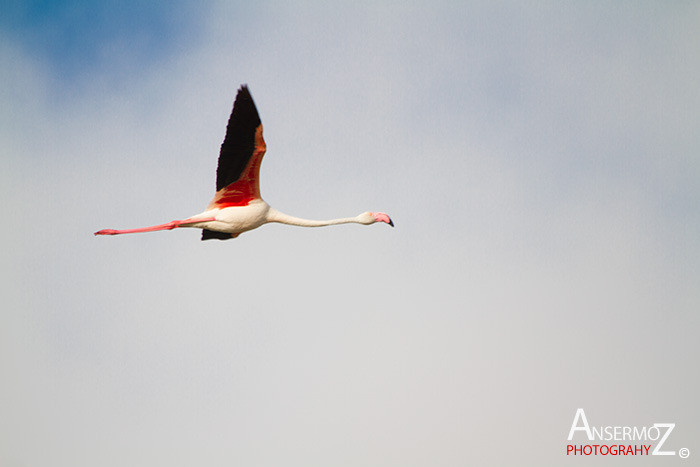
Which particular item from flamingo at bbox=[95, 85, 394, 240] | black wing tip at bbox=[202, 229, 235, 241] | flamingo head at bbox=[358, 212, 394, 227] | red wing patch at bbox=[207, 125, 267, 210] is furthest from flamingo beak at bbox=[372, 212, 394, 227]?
black wing tip at bbox=[202, 229, 235, 241]

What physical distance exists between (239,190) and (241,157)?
0.91 m

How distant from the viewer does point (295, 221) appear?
15844 mm

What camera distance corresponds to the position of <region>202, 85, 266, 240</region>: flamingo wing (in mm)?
13688

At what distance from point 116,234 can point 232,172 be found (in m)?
2.80

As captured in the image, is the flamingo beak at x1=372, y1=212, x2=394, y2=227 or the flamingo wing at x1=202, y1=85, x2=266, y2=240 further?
the flamingo beak at x1=372, y1=212, x2=394, y2=227

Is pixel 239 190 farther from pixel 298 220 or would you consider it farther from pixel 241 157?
pixel 298 220

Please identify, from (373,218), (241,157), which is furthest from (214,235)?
(373,218)

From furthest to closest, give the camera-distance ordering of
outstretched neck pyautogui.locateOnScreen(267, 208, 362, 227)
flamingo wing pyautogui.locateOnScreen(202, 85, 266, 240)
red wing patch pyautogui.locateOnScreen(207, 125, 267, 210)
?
outstretched neck pyautogui.locateOnScreen(267, 208, 362, 227) < red wing patch pyautogui.locateOnScreen(207, 125, 267, 210) < flamingo wing pyautogui.locateOnScreen(202, 85, 266, 240)

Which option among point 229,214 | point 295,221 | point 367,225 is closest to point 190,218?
point 229,214

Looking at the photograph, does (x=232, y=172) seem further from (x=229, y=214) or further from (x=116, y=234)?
(x=116, y=234)

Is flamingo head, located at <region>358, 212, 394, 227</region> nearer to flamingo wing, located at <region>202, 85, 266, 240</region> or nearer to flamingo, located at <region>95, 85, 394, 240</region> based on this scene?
flamingo, located at <region>95, 85, 394, 240</region>

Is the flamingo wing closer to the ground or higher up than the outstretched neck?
higher up

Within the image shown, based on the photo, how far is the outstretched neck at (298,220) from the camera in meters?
15.6

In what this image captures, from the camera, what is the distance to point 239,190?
15.0m
